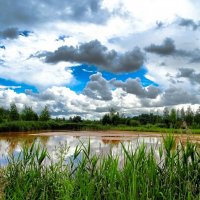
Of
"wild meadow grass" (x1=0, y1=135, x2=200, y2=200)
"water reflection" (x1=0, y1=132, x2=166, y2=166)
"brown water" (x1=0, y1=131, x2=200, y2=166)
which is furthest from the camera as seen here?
"water reflection" (x1=0, y1=132, x2=166, y2=166)

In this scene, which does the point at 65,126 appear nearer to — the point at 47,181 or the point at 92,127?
the point at 92,127


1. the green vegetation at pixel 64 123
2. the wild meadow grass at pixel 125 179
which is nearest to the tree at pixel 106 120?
the green vegetation at pixel 64 123

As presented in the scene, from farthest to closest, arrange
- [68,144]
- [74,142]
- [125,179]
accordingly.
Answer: [74,142] → [68,144] → [125,179]

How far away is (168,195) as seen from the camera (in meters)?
4.39

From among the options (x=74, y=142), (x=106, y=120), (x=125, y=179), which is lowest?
(x=74, y=142)

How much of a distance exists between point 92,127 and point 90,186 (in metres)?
38.3

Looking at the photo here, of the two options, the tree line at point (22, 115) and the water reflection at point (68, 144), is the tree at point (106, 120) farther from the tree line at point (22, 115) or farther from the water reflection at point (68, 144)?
the water reflection at point (68, 144)

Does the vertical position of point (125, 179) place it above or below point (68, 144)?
above

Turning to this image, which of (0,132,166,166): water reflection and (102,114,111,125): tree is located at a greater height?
(102,114,111,125): tree

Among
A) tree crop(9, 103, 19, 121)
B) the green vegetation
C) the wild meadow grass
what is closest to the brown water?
the wild meadow grass

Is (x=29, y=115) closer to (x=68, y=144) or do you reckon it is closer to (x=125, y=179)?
(x=68, y=144)

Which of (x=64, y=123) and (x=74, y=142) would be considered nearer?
(x=74, y=142)

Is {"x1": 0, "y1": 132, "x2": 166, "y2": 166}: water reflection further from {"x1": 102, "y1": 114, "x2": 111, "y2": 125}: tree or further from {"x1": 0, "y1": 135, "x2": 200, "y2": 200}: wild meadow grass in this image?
{"x1": 102, "y1": 114, "x2": 111, "y2": 125}: tree

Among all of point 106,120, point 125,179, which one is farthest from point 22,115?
point 125,179
